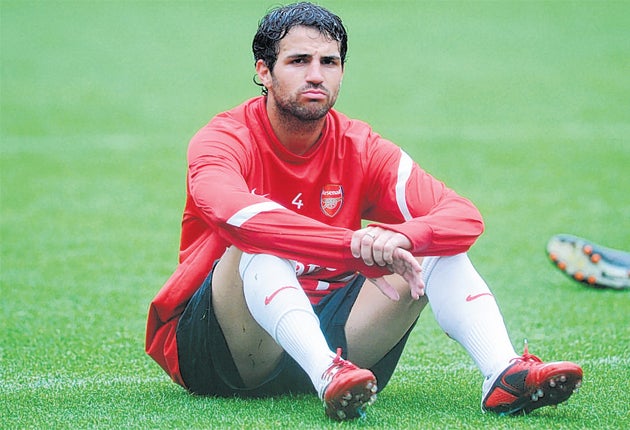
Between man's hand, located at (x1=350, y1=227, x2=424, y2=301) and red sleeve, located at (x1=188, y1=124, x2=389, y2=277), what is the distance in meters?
0.04

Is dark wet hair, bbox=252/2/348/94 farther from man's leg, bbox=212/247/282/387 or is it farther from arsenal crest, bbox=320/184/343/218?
man's leg, bbox=212/247/282/387

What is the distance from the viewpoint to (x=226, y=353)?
4.18 metres

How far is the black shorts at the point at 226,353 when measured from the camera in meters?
4.16

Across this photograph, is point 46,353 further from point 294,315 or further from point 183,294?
point 294,315

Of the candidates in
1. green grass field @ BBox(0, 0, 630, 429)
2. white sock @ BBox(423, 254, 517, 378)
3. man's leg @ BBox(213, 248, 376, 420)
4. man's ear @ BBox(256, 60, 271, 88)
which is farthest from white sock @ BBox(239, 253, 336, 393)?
man's ear @ BBox(256, 60, 271, 88)

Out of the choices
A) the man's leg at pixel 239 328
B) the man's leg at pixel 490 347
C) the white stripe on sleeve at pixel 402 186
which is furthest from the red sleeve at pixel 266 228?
the white stripe on sleeve at pixel 402 186

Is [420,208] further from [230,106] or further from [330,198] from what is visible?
[230,106]

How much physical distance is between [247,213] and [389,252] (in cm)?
49

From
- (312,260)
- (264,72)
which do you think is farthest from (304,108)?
(312,260)

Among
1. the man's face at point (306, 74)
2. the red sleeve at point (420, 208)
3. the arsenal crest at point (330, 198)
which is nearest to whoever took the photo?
the red sleeve at point (420, 208)

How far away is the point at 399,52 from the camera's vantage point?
18375 mm

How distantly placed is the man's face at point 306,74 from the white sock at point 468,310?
0.74 metres

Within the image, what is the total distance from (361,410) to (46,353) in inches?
88.3

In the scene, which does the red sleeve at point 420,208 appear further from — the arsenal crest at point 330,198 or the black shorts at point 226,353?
the black shorts at point 226,353
